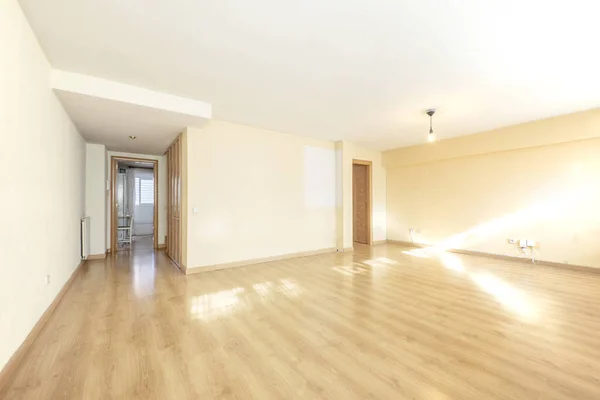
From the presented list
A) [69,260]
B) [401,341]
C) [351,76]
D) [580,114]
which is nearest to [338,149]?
[351,76]

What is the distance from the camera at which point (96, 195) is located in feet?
19.1

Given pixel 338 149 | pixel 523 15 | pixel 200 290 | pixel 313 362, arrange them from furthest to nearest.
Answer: pixel 338 149
pixel 200 290
pixel 523 15
pixel 313 362

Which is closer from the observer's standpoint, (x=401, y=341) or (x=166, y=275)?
(x=401, y=341)

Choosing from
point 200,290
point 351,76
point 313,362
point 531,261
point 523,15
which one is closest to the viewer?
point 313,362

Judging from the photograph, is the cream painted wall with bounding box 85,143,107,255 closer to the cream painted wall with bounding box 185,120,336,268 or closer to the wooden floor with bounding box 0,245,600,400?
the wooden floor with bounding box 0,245,600,400

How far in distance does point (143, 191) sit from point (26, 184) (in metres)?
8.98

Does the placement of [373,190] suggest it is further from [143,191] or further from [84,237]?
[143,191]

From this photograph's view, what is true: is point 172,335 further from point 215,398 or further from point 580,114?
point 580,114

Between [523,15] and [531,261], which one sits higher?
[523,15]

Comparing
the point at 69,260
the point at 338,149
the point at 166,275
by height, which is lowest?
the point at 166,275

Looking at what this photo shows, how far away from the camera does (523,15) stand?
2.16 metres

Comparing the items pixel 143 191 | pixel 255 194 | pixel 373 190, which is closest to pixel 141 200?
pixel 143 191

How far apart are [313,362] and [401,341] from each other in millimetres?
853

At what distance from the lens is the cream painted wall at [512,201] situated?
4629 mm
